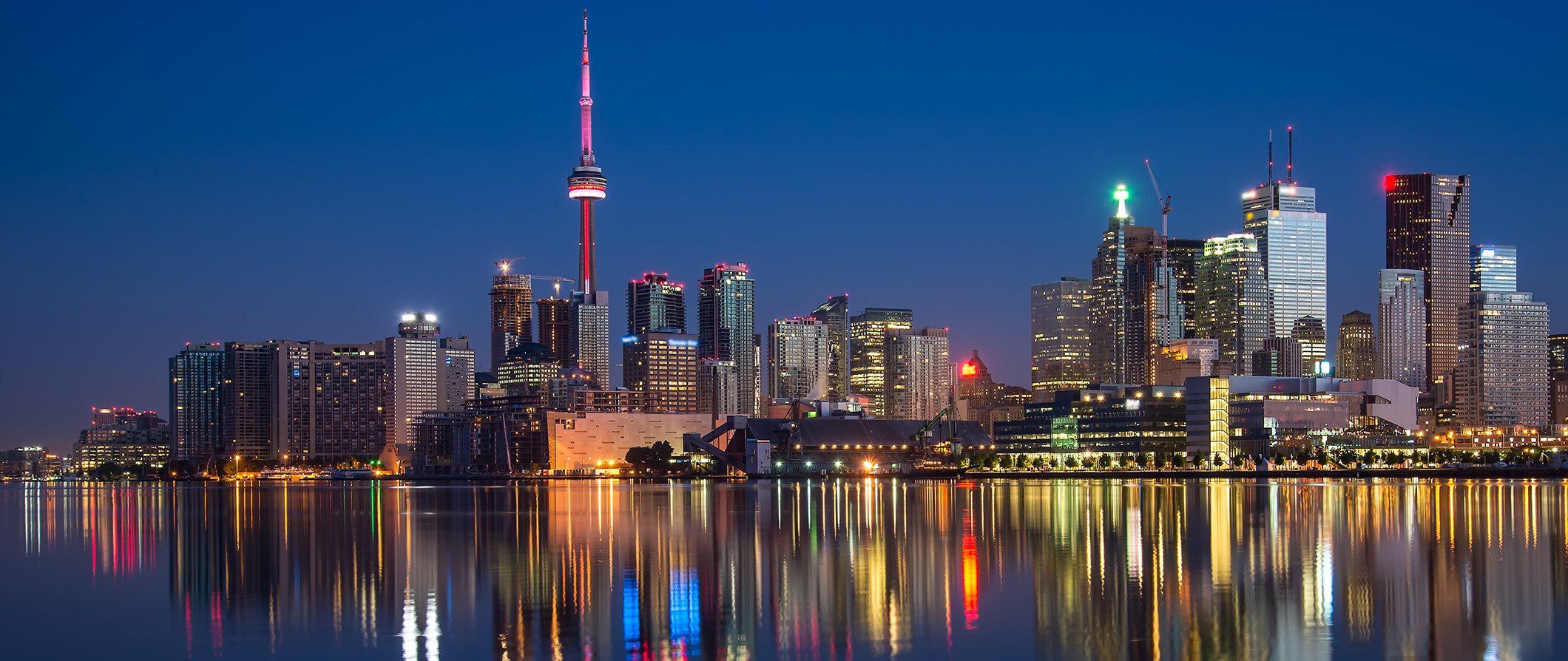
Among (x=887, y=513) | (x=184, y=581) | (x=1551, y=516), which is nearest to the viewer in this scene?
(x=184, y=581)

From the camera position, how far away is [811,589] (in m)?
35.1

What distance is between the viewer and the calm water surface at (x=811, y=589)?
2647 cm

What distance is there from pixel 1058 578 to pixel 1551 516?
41.5m

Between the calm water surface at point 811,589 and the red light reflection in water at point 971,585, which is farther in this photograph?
the red light reflection in water at point 971,585

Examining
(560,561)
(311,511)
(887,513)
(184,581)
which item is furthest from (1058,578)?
(311,511)

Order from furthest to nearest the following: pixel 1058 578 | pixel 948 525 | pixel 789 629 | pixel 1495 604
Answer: pixel 948 525
pixel 1058 578
pixel 1495 604
pixel 789 629

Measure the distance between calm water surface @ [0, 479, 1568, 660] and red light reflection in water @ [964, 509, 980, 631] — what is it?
0.14 metres

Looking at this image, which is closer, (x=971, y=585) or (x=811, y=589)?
(x=811, y=589)

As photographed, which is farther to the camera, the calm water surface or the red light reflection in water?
the red light reflection in water

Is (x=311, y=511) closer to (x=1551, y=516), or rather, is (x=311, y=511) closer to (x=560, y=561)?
(x=560, y=561)

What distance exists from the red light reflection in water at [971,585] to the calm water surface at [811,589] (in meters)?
0.14

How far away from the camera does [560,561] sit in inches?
1700

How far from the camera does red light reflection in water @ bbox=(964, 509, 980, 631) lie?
2934cm

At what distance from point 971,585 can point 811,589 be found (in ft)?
13.1
